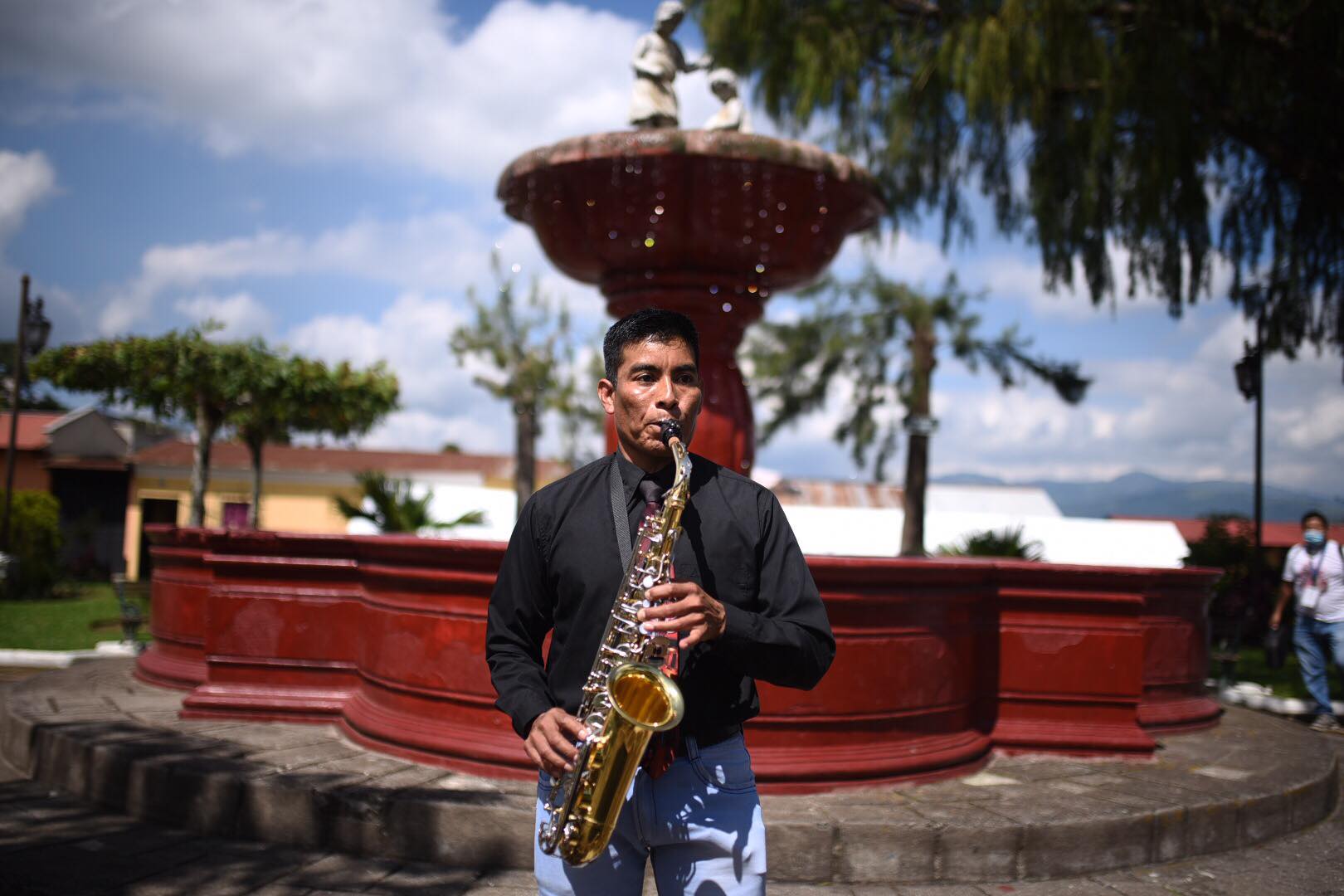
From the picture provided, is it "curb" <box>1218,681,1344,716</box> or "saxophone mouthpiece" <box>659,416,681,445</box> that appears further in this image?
"curb" <box>1218,681,1344,716</box>

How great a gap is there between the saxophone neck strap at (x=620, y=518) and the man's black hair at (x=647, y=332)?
0.70 feet

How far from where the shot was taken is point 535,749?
2.02m

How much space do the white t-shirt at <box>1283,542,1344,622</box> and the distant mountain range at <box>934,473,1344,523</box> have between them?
759 millimetres

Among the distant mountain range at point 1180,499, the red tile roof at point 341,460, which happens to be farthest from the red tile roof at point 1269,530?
the red tile roof at point 341,460

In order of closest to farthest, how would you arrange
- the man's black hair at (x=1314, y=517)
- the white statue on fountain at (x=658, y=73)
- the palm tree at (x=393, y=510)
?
the white statue on fountain at (x=658, y=73)
the man's black hair at (x=1314, y=517)
the palm tree at (x=393, y=510)

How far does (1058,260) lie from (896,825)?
36.4ft

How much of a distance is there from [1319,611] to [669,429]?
8053 millimetres

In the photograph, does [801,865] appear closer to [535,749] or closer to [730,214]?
[535,749]

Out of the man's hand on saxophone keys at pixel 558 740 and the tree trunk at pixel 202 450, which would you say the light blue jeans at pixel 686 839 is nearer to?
the man's hand on saxophone keys at pixel 558 740

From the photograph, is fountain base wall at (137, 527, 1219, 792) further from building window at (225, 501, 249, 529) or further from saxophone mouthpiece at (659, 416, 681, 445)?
building window at (225, 501, 249, 529)

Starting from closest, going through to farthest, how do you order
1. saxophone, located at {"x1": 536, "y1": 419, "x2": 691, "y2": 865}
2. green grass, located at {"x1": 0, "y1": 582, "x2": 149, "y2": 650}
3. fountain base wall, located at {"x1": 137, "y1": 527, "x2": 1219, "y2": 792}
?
1. saxophone, located at {"x1": 536, "y1": 419, "x2": 691, "y2": 865}
2. fountain base wall, located at {"x1": 137, "y1": 527, "x2": 1219, "y2": 792}
3. green grass, located at {"x1": 0, "y1": 582, "x2": 149, "y2": 650}

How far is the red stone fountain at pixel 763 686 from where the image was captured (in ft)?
16.4

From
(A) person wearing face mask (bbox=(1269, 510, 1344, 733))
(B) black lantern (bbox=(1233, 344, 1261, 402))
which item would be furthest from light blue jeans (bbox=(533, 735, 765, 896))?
(B) black lantern (bbox=(1233, 344, 1261, 402))

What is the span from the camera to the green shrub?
2055 cm
